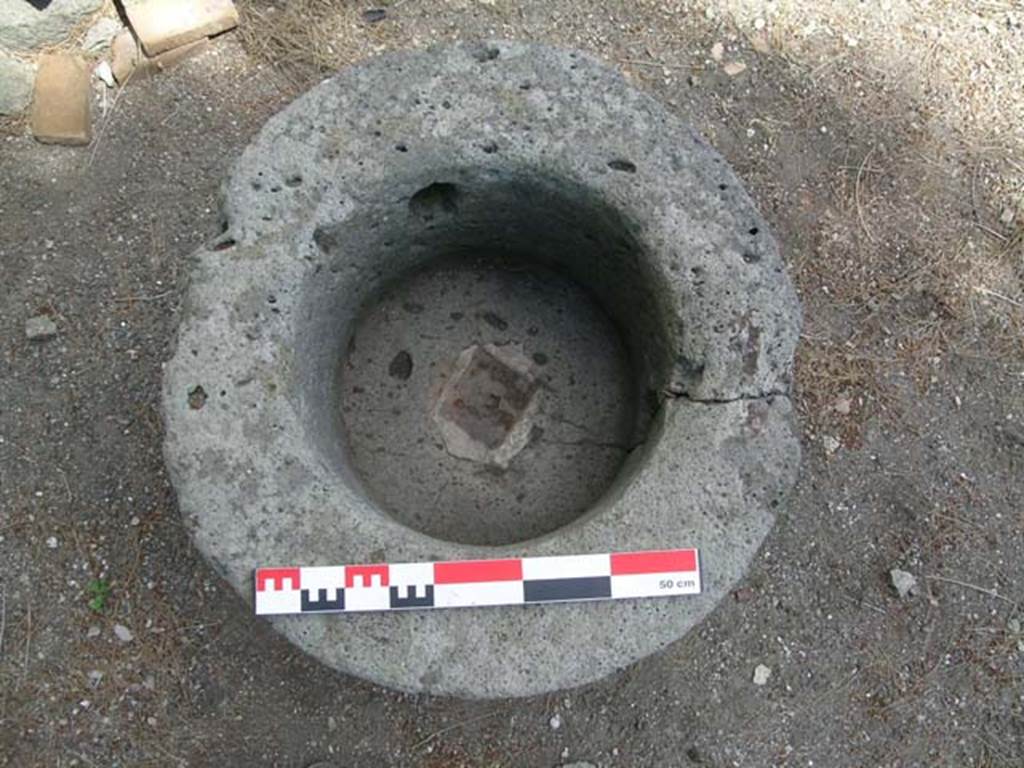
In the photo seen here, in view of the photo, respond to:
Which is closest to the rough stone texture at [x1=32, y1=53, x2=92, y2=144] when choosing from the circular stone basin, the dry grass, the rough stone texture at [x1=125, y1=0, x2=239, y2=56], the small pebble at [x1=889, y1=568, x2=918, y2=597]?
the rough stone texture at [x1=125, y1=0, x2=239, y2=56]

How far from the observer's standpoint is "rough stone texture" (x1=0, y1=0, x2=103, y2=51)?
270cm

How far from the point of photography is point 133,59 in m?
2.79

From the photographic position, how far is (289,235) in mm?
1832

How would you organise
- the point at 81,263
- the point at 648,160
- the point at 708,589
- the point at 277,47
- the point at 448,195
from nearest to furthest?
the point at 708,589
the point at 648,160
the point at 448,195
the point at 81,263
the point at 277,47

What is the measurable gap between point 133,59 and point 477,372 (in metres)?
1.63

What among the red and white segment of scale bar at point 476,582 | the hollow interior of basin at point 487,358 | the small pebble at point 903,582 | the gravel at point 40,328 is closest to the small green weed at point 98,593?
the gravel at point 40,328

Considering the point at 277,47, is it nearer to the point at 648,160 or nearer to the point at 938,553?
the point at 648,160

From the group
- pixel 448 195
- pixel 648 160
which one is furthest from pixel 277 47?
pixel 648 160

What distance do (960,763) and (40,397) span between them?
9.87 ft

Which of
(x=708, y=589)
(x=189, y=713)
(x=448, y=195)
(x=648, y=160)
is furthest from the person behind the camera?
(x=189, y=713)

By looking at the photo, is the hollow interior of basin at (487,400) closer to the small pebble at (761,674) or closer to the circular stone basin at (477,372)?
the circular stone basin at (477,372)

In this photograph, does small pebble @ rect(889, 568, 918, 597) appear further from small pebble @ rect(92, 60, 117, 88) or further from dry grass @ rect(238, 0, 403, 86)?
small pebble @ rect(92, 60, 117, 88)

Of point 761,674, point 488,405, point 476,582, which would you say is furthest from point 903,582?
point 476,582

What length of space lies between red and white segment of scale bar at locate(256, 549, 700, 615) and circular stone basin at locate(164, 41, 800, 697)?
0.02m
